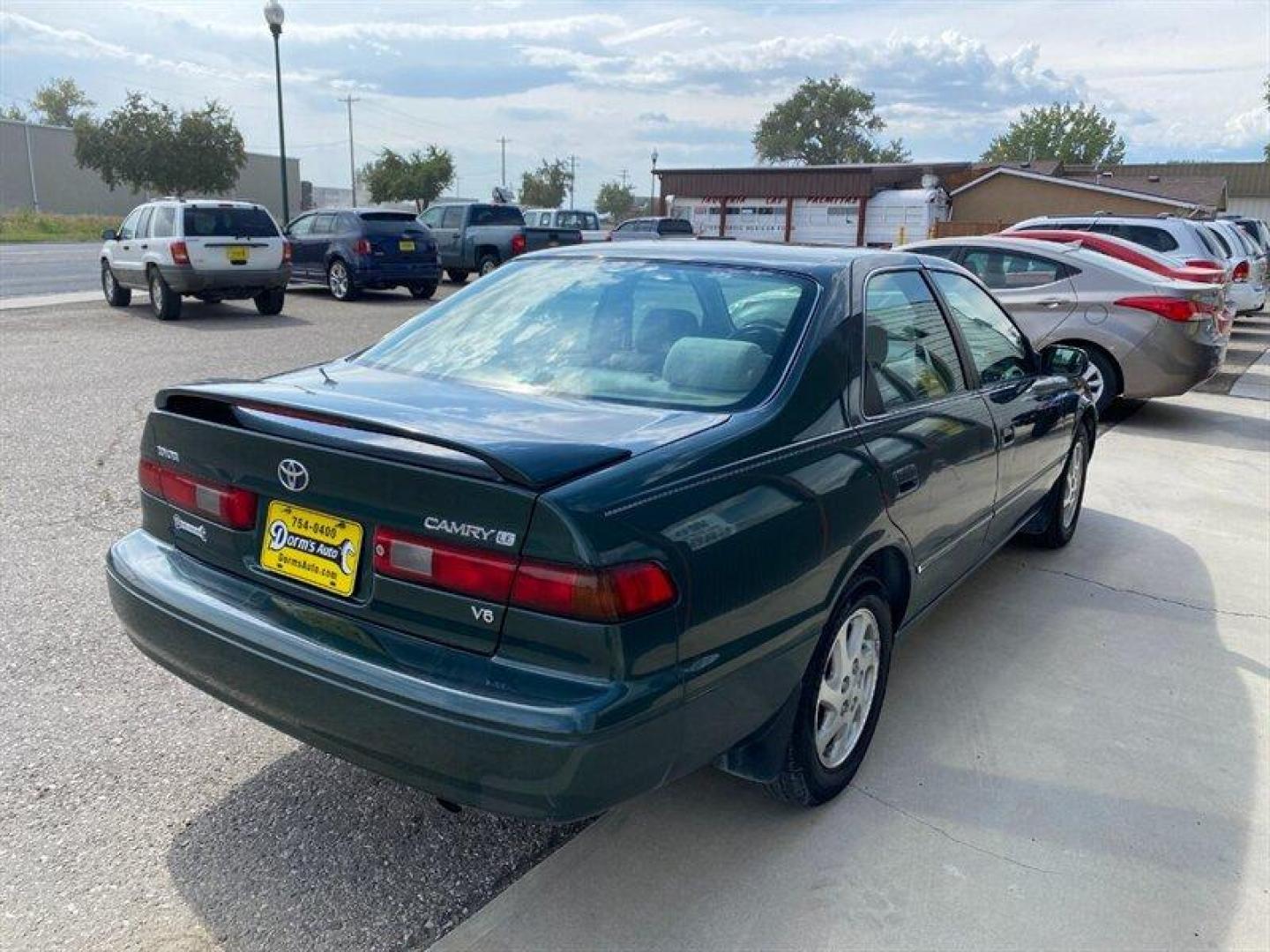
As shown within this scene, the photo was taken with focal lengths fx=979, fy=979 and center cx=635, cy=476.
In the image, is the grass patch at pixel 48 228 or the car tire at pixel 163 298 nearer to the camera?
the car tire at pixel 163 298

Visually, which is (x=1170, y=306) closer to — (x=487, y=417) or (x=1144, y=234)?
(x=1144, y=234)

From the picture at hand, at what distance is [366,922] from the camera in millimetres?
2379

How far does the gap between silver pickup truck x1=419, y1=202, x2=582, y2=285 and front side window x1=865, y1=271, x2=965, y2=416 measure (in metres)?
17.9

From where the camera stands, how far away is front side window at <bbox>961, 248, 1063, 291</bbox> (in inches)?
348

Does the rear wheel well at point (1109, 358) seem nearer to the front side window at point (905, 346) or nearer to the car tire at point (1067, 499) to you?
the car tire at point (1067, 499)

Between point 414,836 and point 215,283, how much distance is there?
12.9 meters

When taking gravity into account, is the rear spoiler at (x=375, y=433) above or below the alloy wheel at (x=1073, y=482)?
above

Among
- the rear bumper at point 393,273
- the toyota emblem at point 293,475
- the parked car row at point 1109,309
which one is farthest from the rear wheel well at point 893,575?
the rear bumper at point 393,273

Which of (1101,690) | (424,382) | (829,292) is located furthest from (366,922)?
(1101,690)

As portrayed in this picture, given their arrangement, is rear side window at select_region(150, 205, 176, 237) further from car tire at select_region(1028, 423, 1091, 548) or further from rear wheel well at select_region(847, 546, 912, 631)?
rear wheel well at select_region(847, 546, 912, 631)

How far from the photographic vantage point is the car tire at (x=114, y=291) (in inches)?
596

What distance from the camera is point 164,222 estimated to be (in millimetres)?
13844

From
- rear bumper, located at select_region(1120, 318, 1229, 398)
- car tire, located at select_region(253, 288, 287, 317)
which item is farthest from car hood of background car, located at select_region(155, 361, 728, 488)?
car tire, located at select_region(253, 288, 287, 317)

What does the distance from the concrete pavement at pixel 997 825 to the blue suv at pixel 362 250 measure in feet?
48.6
